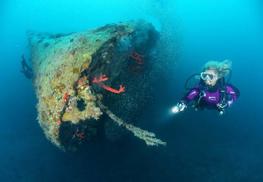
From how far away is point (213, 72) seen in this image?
7445mm

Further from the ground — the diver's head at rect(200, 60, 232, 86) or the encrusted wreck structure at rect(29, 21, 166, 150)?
the diver's head at rect(200, 60, 232, 86)

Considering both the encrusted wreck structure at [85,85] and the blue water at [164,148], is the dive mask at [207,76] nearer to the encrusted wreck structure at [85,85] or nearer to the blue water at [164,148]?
the encrusted wreck structure at [85,85]

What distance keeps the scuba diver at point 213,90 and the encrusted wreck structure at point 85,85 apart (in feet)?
5.21

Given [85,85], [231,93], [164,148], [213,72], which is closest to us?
[85,85]

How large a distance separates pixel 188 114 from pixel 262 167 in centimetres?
372

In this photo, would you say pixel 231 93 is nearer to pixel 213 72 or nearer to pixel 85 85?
pixel 213 72

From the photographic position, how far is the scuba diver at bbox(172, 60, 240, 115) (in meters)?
7.45

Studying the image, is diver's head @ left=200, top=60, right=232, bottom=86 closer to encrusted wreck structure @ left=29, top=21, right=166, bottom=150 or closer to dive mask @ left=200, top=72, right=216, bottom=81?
dive mask @ left=200, top=72, right=216, bottom=81

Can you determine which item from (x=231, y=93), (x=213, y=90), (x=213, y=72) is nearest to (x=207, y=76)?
(x=213, y=72)

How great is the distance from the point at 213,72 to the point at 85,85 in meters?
3.29

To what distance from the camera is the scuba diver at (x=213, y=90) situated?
745cm

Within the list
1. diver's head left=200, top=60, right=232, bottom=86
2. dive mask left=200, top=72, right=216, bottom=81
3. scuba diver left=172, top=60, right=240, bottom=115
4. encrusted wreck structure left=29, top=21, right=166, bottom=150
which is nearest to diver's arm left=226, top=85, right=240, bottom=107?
scuba diver left=172, top=60, right=240, bottom=115

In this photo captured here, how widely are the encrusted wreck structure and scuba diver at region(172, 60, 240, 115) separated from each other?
159cm

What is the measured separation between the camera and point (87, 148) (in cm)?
1002
